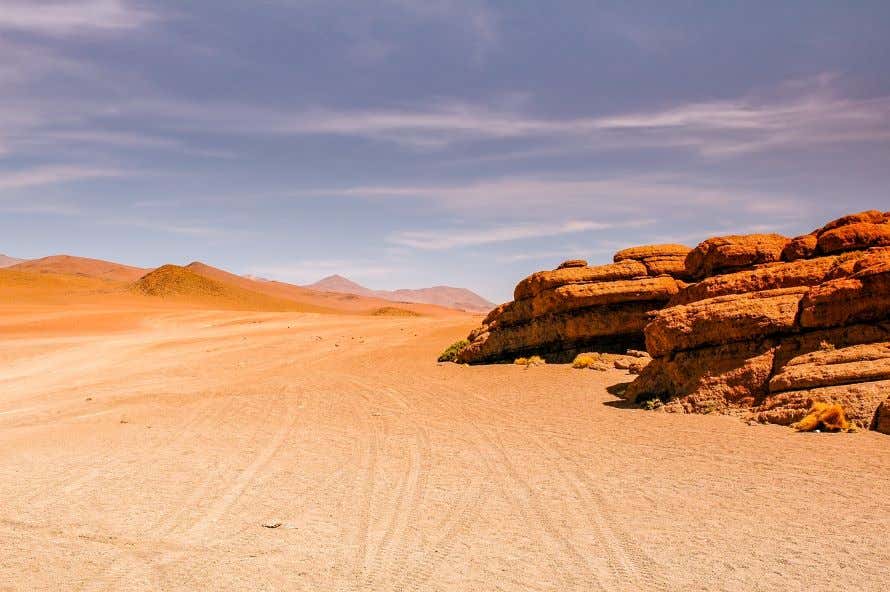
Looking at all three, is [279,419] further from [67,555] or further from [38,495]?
[67,555]

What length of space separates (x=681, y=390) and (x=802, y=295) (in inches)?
119

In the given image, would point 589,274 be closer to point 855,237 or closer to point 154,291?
point 855,237

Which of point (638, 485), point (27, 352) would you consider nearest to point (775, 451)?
point (638, 485)

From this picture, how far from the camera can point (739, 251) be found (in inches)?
600

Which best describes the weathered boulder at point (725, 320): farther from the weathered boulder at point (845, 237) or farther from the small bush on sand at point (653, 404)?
the weathered boulder at point (845, 237)

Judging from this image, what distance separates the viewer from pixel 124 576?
16.5ft

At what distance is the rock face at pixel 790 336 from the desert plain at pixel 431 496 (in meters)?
0.78

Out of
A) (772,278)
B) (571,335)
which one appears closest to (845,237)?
(772,278)

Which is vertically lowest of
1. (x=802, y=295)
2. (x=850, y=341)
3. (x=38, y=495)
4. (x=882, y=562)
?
(x=38, y=495)

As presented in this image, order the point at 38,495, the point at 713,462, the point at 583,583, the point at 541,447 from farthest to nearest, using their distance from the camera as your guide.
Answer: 1. the point at 541,447
2. the point at 713,462
3. the point at 38,495
4. the point at 583,583

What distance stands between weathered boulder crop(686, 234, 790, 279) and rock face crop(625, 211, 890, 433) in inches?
10.9

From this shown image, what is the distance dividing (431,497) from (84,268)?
164m

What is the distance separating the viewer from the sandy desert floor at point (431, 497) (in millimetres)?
5043

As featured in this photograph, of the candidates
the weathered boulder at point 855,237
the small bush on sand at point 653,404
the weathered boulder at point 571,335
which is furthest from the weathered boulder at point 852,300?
the weathered boulder at point 571,335
